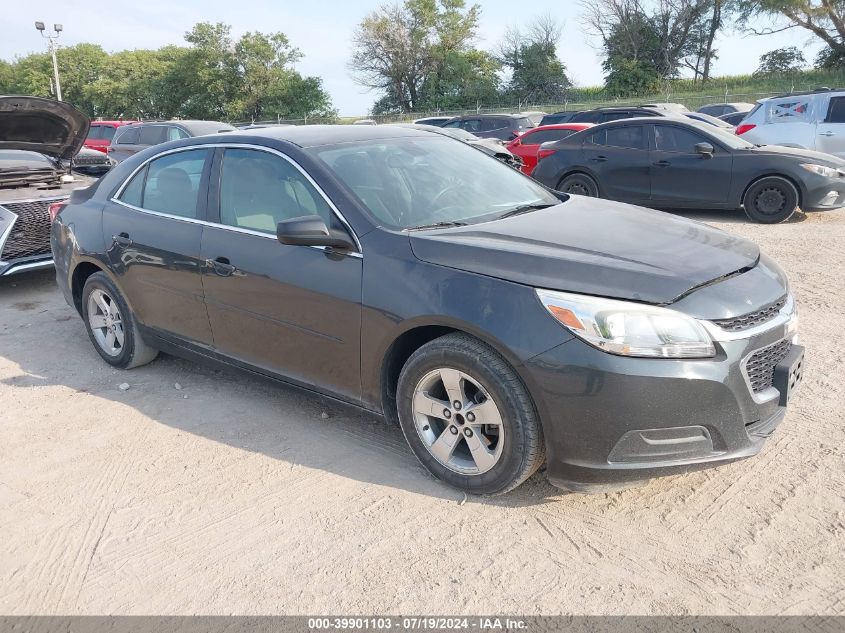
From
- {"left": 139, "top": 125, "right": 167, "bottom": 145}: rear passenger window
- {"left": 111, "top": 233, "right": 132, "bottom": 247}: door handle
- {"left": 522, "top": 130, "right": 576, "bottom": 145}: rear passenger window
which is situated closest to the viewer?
{"left": 111, "top": 233, "right": 132, "bottom": 247}: door handle

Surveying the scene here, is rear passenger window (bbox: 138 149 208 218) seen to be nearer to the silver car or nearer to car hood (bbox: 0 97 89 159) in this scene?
car hood (bbox: 0 97 89 159)

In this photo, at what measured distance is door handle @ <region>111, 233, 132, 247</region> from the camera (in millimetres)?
4648

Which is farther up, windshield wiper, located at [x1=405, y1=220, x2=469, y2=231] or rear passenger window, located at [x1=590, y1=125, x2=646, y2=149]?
windshield wiper, located at [x1=405, y1=220, x2=469, y2=231]

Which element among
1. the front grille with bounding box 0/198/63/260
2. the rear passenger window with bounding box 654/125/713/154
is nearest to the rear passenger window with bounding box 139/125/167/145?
the front grille with bounding box 0/198/63/260

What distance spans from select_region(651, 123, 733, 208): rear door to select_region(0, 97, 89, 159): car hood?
24.8 ft

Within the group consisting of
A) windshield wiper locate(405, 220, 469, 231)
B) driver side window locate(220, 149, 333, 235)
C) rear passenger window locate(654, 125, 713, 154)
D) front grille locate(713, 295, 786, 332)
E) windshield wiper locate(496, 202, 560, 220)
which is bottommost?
rear passenger window locate(654, 125, 713, 154)

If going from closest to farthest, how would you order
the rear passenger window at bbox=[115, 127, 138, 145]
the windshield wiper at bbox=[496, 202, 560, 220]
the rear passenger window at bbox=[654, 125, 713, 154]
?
1. the windshield wiper at bbox=[496, 202, 560, 220]
2. the rear passenger window at bbox=[654, 125, 713, 154]
3. the rear passenger window at bbox=[115, 127, 138, 145]

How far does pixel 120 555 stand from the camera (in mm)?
2990

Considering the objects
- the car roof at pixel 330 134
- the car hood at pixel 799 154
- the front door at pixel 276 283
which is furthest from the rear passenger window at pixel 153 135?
the front door at pixel 276 283

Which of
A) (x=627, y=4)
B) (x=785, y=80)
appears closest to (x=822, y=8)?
(x=785, y=80)

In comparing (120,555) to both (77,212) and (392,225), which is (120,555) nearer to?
(392,225)

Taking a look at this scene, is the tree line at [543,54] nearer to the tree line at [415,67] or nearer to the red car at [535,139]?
the tree line at [415,67]

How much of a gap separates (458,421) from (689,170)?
815 cm

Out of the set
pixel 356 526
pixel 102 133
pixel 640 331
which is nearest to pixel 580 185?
pixel 640 331
